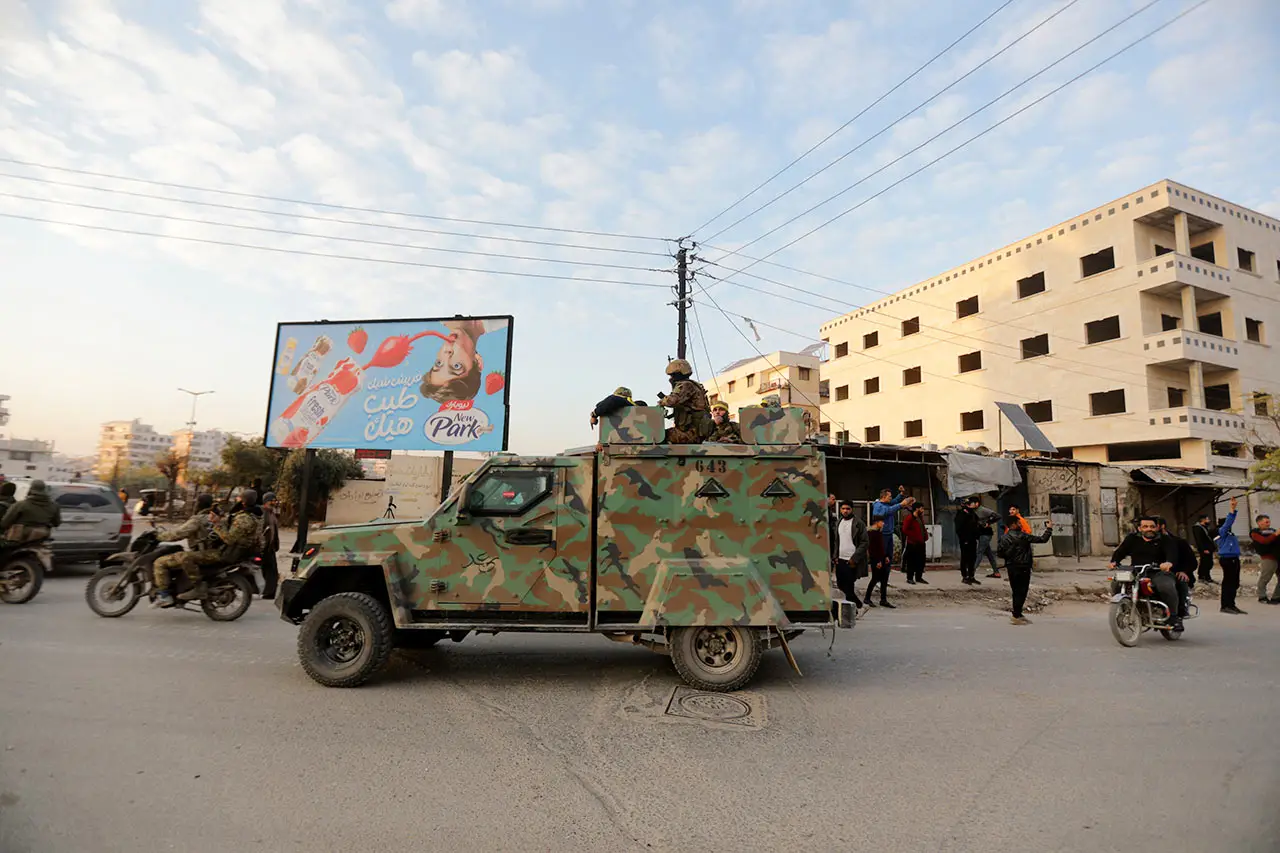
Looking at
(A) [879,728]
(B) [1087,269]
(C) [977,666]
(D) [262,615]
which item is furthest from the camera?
(B) [1087,269]

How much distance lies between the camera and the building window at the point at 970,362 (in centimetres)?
3219

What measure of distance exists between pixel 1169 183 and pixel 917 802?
31.5m

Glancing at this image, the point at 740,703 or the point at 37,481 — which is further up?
the point at 37,481

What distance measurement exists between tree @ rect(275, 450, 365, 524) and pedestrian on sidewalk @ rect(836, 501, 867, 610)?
2481 cm

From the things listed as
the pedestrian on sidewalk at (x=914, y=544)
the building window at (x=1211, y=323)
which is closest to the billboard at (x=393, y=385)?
the pedestrian on sidewalk at (x=914, y=544)

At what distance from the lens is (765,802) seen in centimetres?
334

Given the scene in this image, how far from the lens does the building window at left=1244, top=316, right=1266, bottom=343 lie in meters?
27.3

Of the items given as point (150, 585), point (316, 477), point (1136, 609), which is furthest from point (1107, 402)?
point (316, 477)

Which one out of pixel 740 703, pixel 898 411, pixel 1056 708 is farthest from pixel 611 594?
pixel 898 411

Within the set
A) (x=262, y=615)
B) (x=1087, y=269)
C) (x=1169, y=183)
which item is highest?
(x=1169, y=183)

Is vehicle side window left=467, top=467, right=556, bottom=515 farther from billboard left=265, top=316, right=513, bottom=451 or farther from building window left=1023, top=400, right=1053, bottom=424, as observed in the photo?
building window left=1023, top=400, right=1053, bottom=424

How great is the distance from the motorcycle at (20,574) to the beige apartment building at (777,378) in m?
42.9

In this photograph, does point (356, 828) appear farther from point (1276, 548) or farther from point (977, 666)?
point (1276, 548)

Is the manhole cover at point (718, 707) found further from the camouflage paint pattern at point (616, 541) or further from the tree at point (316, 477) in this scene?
the tree at point (316, 477)
